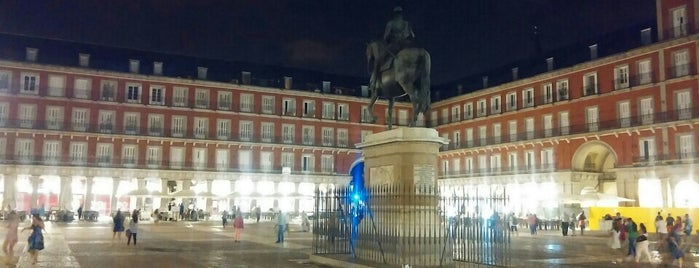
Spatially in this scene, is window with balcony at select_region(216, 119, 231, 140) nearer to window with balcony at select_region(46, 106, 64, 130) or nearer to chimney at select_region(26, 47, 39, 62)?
window with balcony at select_region(46, 106, 64, 130)

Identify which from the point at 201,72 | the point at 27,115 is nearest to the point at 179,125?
the point at 201,72

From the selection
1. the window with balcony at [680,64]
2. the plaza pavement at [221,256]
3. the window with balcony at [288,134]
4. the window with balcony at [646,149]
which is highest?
the window with balcony at [680,64]

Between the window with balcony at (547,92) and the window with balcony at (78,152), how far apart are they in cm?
3943

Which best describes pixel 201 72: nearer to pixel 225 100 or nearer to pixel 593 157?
pixel 225 100

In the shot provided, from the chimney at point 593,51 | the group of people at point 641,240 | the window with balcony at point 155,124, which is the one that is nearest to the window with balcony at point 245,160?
the window with balcony at point 155,124

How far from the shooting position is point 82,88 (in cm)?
5291

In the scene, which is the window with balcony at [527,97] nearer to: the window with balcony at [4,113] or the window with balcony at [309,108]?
the window with balcony at [309,108]

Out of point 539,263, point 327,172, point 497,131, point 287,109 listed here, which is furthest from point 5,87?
point 539,263

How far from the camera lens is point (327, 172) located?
61969 millimetres

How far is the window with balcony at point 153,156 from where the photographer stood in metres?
55.0

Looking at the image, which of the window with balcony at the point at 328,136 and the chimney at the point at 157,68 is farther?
the window with balcony at the point at 328,136

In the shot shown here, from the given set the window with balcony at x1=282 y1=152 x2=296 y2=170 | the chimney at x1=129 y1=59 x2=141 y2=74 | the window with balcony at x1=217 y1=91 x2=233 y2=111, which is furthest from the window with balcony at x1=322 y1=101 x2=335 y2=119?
the chimney at x1=129 y1=59 x2=141 y2=74

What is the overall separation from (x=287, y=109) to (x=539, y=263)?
46.8 m

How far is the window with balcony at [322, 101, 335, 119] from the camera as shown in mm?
62875
